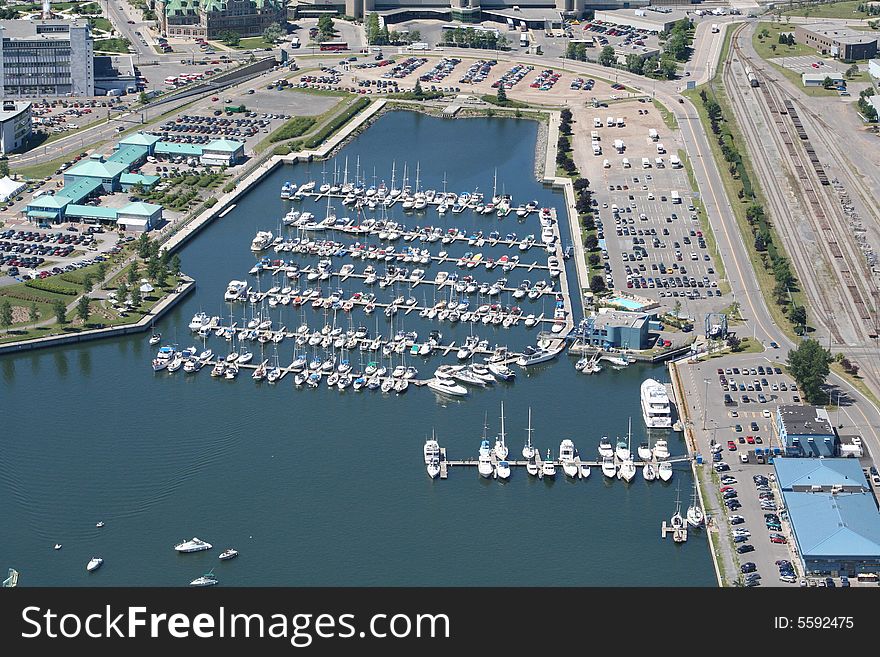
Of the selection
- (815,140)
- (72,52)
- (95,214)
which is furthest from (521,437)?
(72,52)

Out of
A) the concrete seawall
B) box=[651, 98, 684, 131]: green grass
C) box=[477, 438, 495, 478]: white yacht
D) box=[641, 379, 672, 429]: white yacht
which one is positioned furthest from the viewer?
box=[651, 98, 684, 131]: green grass

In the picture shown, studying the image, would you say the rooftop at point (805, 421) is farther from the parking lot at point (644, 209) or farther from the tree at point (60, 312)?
the tree at point (60, 312)

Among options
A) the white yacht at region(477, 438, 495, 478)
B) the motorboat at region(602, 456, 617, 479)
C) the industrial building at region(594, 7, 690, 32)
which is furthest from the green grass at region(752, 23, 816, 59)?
the white yacht at region(477, 438, 495, 478)

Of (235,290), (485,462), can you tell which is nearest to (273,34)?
(235,290)

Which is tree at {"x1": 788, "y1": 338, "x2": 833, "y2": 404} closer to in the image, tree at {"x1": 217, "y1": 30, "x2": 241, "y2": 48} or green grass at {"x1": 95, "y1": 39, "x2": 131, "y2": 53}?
tree at {"x1": 217, "y1": 30, "x2": 241, "y2": 48}

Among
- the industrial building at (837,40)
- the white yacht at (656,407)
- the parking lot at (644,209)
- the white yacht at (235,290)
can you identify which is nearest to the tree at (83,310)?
the white yacht at (235,290)

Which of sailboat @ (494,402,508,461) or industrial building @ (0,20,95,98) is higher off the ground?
industrial building @ (0,20,95,98)

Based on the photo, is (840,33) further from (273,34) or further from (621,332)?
(621,332)
